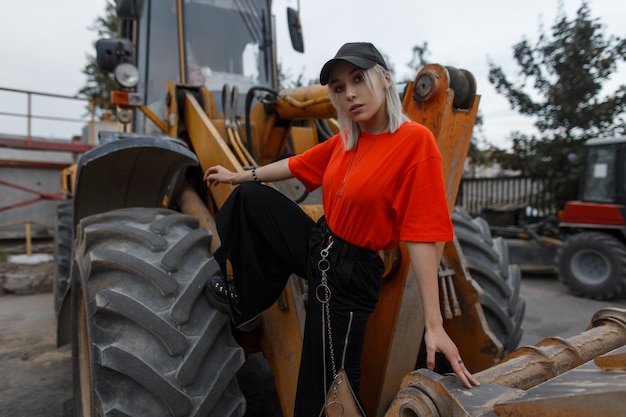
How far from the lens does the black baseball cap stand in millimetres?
1619

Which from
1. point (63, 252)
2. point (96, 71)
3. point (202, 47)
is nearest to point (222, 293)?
point (202, 47)

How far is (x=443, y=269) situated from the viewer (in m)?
2.46

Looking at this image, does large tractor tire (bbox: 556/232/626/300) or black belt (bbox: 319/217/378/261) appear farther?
large tractor tire (bbox: 556/232/626/300)

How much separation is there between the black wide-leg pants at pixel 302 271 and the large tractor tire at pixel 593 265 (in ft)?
22.3

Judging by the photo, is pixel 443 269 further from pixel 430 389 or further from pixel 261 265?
pixel 430 389

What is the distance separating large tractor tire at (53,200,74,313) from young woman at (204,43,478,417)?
12.2 ft

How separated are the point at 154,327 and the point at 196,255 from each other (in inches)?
17.5

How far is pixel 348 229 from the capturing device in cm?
172

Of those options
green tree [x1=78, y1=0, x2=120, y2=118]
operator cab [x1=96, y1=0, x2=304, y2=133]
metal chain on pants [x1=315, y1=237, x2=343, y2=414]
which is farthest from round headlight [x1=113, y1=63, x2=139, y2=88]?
green tree [x1=78, y1=0, x2=120, y2=118]

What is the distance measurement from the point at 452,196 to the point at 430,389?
1092 mm

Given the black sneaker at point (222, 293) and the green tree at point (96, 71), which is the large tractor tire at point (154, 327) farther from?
the green tree at point (96, 71)

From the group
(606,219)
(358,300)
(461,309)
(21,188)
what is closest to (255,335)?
(358,300)

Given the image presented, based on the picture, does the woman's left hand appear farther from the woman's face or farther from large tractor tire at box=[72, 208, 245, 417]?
large tractor tire at box=[72, 208, 245, 417]

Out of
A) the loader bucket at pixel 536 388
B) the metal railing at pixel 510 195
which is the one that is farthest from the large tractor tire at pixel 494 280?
the metal railing at pixel 510 195
